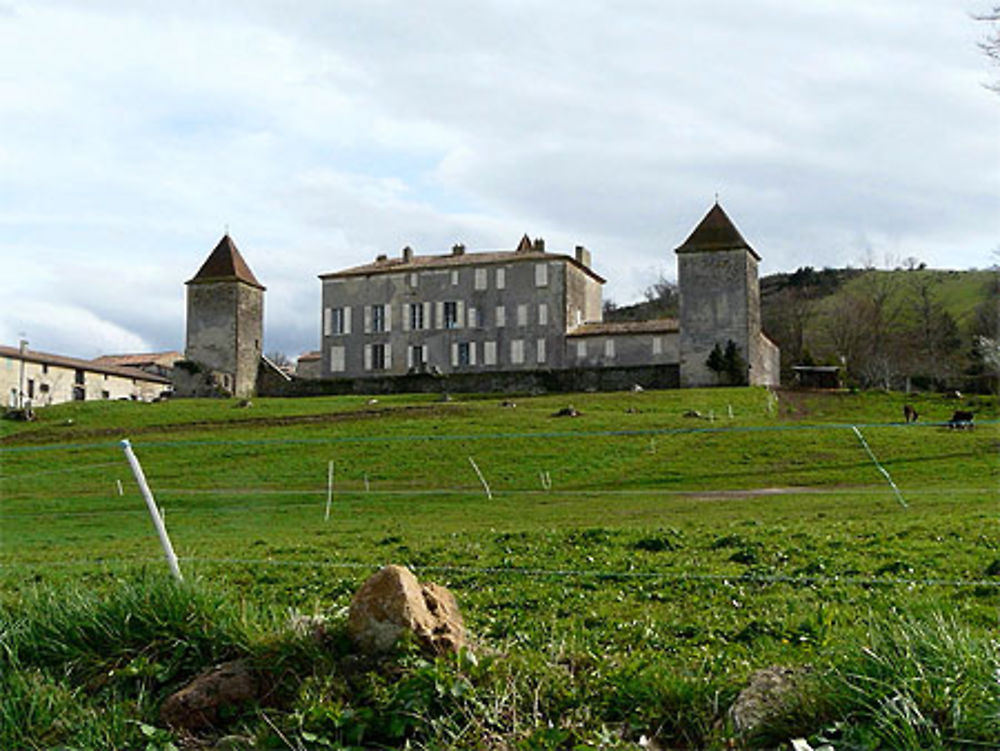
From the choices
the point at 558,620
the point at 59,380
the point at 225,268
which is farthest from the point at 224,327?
the point at 558,620

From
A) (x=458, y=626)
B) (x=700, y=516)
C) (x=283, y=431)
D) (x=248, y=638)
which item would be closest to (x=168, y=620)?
(x=248, y=638)

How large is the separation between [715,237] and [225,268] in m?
32.9

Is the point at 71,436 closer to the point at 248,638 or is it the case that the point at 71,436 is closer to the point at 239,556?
the point at 239,556

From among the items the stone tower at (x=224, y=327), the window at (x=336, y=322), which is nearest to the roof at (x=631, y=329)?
the window at (x=336, y=322)

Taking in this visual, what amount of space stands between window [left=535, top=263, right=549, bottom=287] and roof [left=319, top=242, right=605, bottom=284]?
500 millimetres

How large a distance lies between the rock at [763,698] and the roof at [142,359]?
10278 cm

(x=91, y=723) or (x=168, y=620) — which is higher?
(x=168, y=620)

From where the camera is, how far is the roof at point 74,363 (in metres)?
73.6

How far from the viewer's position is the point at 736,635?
6070 millimetres

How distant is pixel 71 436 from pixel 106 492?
1822 cm

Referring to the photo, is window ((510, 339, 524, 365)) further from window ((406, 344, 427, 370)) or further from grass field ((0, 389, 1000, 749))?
grass field ((0, 389, 1000, 749))

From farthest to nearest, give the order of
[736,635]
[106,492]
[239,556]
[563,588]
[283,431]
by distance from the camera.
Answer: [283,431] → [106,492] → [239,556] → [563,588] → [736,635]

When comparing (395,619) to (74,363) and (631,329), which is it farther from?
(74,363)

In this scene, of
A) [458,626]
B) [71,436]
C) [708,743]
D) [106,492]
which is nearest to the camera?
[708,743]
